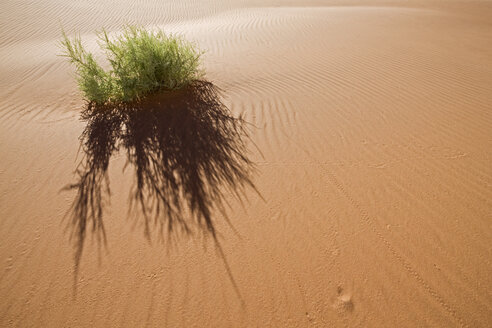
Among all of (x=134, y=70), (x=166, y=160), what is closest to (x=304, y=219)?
(x=166, y=160)

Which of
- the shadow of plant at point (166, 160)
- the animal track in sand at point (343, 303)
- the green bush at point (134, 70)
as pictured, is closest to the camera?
the animal track in sand at point (343, 303)

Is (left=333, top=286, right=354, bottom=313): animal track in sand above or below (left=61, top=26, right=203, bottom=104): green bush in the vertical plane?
below

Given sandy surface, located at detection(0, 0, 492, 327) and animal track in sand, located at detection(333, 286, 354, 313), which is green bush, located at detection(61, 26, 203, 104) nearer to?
sandy surface, located at detection(0, 0, 492, 327)

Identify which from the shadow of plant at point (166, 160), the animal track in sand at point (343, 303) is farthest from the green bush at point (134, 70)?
the animal track in sand at point (343, 303)

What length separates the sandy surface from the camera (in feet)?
5.98

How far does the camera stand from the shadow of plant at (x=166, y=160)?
2.51 m

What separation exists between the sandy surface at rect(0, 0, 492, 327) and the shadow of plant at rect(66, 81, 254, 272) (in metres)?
0.16

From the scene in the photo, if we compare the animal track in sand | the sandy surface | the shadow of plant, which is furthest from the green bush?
the animal track in sand

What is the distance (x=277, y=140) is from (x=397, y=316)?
234 centimetres

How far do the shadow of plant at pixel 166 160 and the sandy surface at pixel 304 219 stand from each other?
0.16 m

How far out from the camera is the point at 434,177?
2742 mm

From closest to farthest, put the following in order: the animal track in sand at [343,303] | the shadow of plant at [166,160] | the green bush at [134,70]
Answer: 1. the animal track in sand at [343,303]
2. the shadow of plant at [166,160]
3. the green bush at [134,70]

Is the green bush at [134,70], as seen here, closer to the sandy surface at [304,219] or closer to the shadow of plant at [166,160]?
the shadow of plant at [166,160]

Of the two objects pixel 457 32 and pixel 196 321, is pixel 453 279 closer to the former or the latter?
pixel 196 321
